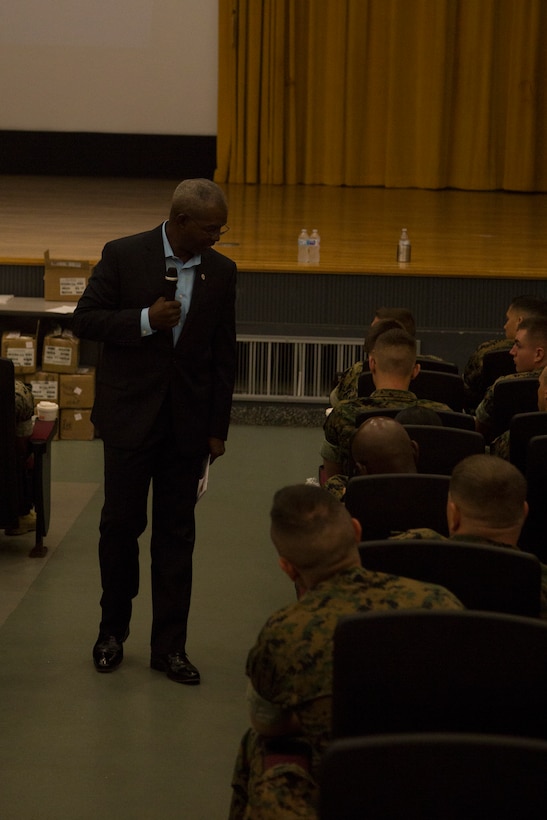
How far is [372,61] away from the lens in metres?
12.5

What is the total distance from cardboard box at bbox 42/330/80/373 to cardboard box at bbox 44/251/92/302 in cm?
30

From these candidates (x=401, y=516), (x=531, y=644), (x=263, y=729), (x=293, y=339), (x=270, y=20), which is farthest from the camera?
(x=270, y=20)

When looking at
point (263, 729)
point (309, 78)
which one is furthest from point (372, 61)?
point (263, 729)

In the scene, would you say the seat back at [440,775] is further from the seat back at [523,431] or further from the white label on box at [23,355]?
the white label on box at [23,355]

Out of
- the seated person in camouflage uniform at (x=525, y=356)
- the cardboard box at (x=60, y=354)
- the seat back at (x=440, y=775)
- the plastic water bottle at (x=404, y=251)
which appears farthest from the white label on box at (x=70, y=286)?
the seat back at (x=440, y=775)

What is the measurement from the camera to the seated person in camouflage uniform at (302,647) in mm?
2090

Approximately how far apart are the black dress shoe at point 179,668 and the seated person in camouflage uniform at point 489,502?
133 cm

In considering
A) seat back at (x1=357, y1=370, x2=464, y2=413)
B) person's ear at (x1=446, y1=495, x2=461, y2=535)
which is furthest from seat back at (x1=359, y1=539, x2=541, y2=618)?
seat back at (x1=357, y1=370, x2=464, y2=413)

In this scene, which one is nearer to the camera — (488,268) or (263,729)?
(263,729)

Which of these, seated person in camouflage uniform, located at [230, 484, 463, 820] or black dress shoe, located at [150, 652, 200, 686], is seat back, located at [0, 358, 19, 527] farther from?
seated person in camouflage uniform, located at [230, 484, 463, 820]

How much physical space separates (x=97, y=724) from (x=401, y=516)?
3.57 ft

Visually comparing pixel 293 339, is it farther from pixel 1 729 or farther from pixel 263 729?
pixel 263 729

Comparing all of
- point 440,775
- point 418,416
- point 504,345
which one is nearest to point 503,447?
point 418,416

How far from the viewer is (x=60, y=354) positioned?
6.50 m
